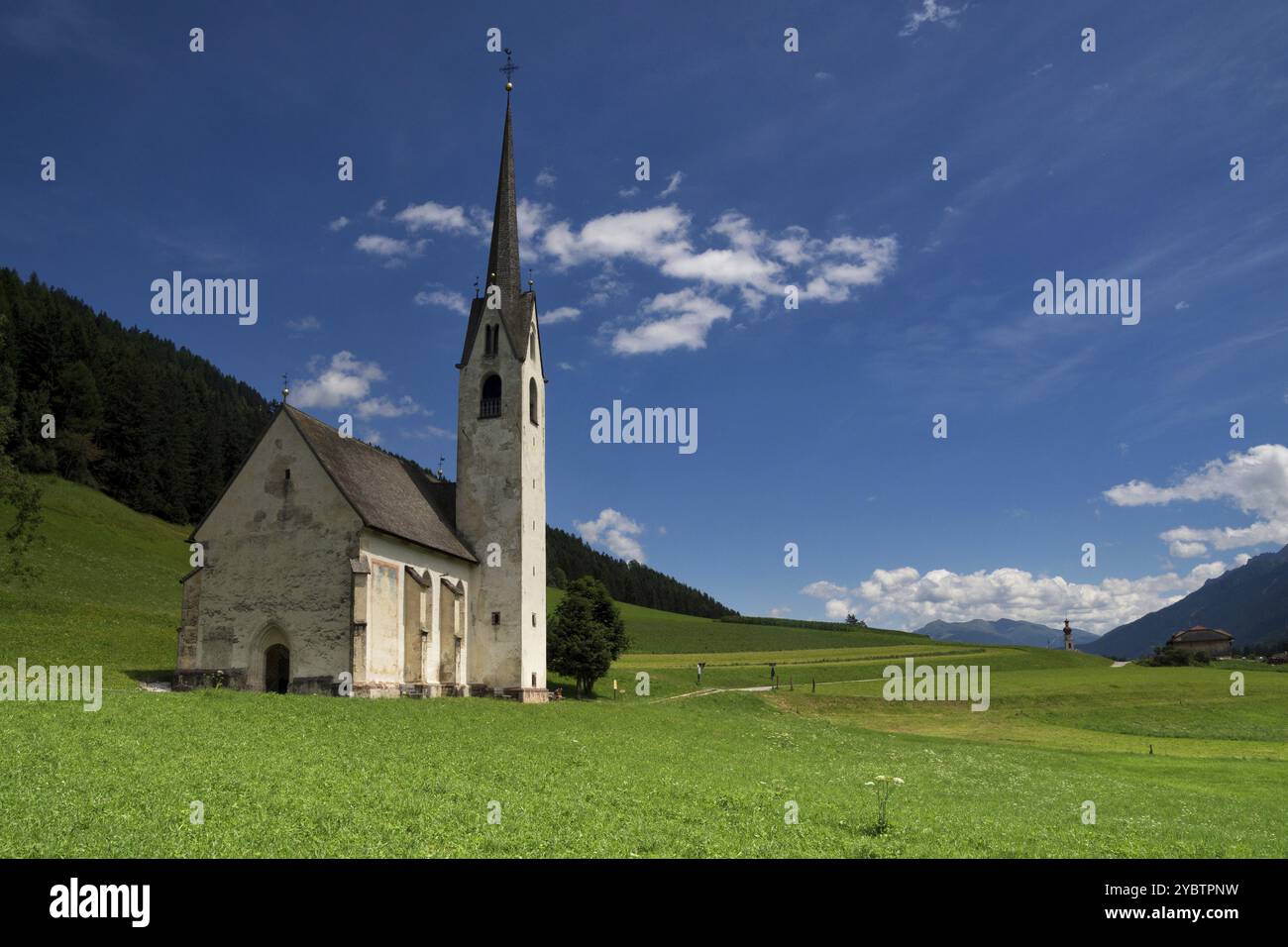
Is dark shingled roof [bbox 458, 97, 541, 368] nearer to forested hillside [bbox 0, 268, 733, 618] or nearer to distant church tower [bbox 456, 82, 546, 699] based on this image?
distant church tower [bbox 456, 82, 546, 699]

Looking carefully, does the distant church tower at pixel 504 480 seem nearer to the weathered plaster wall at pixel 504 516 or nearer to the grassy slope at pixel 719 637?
the weathered plaster wall at pixel 504 516

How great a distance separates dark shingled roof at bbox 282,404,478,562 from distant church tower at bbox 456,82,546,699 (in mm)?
1575

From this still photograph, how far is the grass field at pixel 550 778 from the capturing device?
37.2 feet

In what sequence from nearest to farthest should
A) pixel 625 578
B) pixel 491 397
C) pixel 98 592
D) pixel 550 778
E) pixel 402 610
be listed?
pixel 550 778 → pixel 402 610 → pixel 491 397 → pixel 98 592 → pixel 625 578

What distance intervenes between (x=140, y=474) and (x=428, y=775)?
245 feet

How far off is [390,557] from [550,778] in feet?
67.1

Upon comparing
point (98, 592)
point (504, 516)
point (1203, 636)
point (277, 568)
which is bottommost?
point (1203, 636)

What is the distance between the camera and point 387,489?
3872cm

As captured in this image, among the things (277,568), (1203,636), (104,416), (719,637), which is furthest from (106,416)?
(1203,636)

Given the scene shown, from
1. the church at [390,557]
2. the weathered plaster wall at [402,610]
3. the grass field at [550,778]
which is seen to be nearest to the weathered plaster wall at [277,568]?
the church at [390,557]

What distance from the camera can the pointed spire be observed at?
46.9 m

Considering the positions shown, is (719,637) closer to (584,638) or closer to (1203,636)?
(584,638)

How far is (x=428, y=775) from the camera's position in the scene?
15734mm
